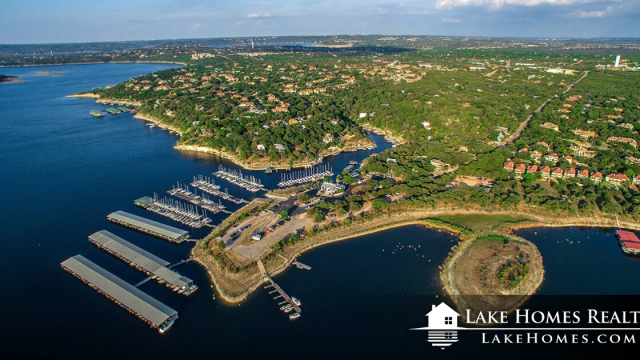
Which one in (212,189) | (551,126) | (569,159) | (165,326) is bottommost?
(165,326)

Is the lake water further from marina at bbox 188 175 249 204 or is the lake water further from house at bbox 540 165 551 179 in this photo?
house at bbox 540 165 551 179

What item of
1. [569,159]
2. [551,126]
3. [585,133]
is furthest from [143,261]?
[585,133]

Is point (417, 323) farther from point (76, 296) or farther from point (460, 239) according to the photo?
point (76, 296)

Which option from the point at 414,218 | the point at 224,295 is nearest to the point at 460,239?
the point at 414,218

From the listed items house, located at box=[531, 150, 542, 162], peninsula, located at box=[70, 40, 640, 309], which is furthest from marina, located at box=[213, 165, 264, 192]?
house, located at box=[531, 150, 542, 162]

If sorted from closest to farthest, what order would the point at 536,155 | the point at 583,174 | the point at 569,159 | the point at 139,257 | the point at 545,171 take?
the point at 139,257, the point at 583,174, the point at 545,171, the point at 569,159, the point at 536,155

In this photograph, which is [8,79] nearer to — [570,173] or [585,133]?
[570,173]
